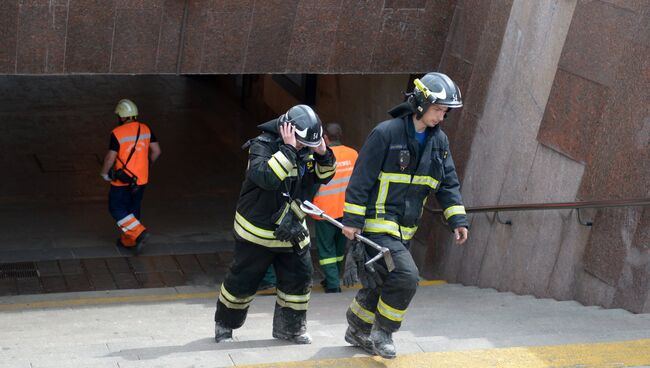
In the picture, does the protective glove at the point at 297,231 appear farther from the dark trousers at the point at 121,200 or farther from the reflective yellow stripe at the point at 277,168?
the dark trousers at the point at 121,200

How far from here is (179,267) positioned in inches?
445

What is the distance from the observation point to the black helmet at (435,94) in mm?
6141

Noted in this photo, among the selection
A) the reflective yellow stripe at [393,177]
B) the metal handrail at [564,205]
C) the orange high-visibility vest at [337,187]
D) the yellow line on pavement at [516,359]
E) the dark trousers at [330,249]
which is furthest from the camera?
the dark trousers at [330,249]

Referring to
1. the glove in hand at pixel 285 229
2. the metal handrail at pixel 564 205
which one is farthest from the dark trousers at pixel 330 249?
the glove in hand at pixel 285 229

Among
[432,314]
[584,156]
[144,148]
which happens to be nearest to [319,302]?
[432,314]

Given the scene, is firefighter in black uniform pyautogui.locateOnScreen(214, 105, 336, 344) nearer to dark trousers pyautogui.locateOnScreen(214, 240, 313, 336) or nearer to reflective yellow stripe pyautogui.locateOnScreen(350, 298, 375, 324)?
dark trousers pyautogui.locateOnScreen(214, 240, 313, 336)

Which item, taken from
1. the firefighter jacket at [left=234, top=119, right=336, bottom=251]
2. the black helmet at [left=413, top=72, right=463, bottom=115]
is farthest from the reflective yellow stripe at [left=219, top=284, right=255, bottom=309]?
the black helmet at [left=413, top=72, right=463, bottom=115]

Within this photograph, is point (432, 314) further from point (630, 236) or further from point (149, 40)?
point (149, 40)

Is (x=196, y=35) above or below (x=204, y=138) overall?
above

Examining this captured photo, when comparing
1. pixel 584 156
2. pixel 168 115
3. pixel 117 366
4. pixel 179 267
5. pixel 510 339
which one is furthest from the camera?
pixel 168 115

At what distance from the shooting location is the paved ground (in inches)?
242

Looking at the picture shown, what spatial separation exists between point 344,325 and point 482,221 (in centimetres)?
292

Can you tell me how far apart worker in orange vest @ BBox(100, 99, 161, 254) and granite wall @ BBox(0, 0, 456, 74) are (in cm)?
146

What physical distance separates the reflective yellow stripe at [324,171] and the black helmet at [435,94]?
676mm
